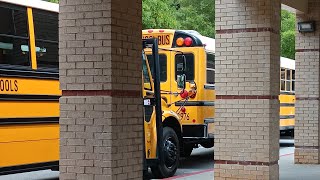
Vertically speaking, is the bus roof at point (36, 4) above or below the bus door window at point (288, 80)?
above

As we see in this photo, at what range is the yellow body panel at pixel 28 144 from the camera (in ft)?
27.9

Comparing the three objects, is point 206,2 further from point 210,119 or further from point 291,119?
point 210,119

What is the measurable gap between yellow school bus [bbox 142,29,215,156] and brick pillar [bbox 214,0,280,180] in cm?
314

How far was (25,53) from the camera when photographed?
30.7ft

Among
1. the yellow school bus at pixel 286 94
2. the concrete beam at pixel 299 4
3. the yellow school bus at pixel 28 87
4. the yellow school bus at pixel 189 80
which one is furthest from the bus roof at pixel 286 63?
the yellow school bus at pixel 28 87

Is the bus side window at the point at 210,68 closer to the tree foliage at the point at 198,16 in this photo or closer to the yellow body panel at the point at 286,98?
the yellow body panel at the point at 286,98

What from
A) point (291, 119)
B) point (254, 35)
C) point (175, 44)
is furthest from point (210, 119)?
point (291, 119)

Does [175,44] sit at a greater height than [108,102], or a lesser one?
greater

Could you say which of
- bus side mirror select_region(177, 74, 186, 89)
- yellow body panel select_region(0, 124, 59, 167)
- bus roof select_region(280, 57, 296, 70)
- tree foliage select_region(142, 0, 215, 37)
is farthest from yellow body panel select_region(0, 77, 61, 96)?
tree foliage select_region(142, 0, 215, 37)

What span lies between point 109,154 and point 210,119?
821cm

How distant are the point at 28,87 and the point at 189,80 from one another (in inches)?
210

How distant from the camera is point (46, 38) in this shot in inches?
389

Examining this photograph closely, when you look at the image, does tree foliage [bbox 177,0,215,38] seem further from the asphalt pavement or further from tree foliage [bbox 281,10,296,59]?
Result: the asphalt pavement

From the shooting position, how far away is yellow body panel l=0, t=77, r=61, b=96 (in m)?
8.56
